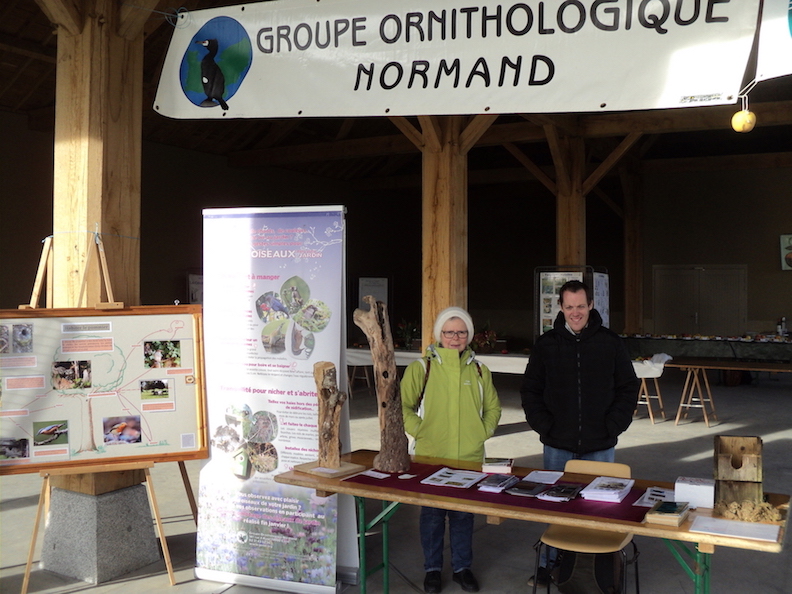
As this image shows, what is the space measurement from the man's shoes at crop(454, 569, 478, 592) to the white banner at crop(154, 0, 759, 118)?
2.19m

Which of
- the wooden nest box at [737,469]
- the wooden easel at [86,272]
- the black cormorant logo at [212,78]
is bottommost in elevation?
the wooden nest box at [737,469]

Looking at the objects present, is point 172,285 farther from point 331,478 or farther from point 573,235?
point 331,478

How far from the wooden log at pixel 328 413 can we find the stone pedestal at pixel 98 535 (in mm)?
1234

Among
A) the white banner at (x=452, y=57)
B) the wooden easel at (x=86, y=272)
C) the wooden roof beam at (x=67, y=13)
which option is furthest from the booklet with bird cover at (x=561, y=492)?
the wooden roof beam at (x=67, y=13)

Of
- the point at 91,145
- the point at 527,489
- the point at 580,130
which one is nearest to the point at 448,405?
the point at 527,489

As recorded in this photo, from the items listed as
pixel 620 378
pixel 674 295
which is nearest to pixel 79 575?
pixel 620 378

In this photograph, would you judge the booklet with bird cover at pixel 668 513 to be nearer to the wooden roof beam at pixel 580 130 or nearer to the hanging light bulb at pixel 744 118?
the hanging light bulb at pixel 744 118

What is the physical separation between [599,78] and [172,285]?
10.5m

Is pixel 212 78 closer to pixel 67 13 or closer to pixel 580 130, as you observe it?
pixel 67 13

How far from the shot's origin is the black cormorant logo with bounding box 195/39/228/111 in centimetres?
305

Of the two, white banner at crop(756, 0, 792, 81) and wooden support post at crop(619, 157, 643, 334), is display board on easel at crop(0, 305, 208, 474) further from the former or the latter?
wooden support post at crop(619, 157, 643, 334)

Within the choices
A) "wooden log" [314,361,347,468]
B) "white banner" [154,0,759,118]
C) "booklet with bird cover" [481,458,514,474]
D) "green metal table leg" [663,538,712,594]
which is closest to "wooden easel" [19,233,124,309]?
"white banner" [154,0,759,118]

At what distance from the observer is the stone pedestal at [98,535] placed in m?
3.53

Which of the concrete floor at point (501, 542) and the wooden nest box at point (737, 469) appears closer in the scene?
the wooden nest box at point (737, 469)
